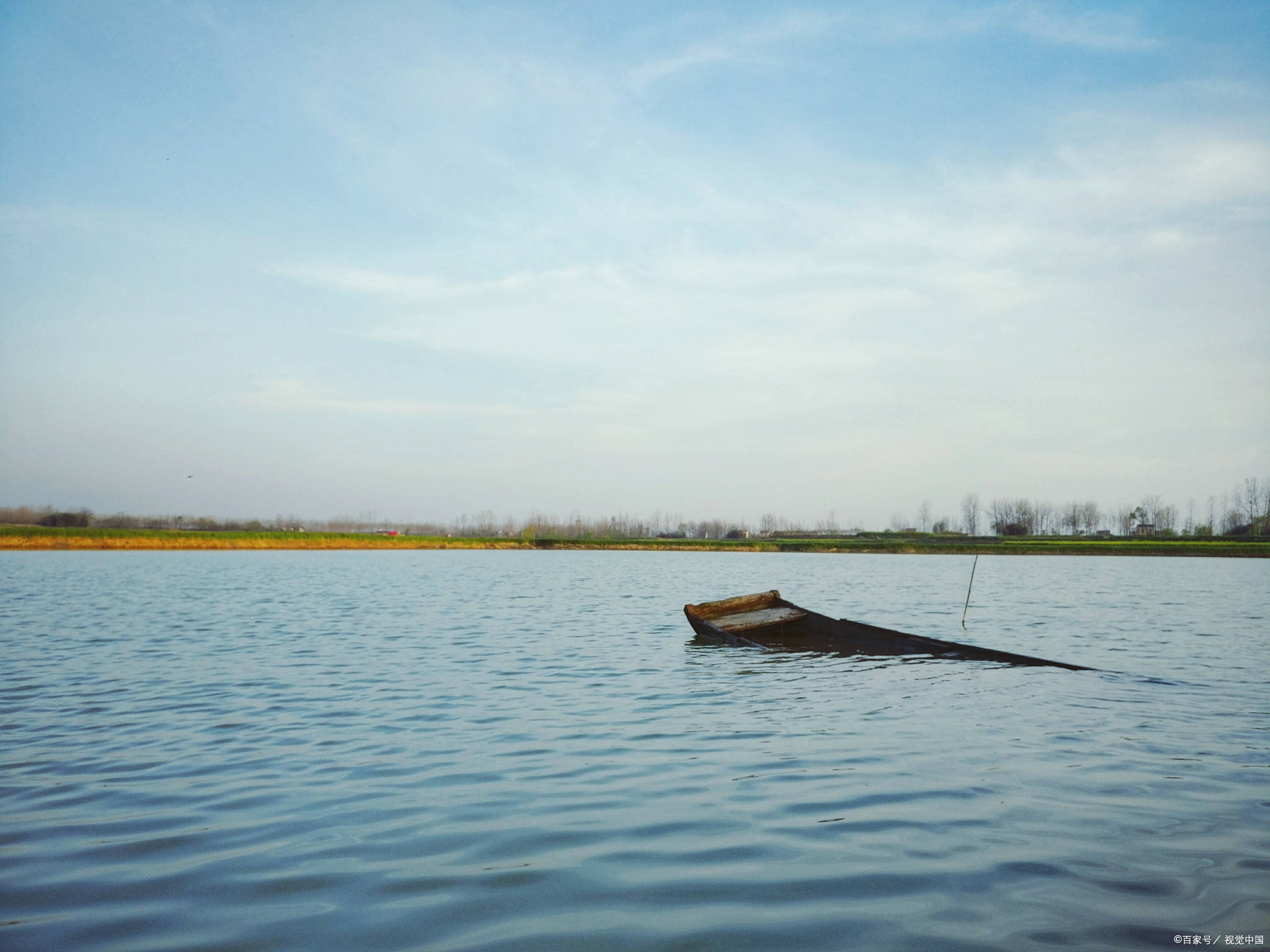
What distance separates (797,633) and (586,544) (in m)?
106

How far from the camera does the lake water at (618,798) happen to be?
4.60 metres

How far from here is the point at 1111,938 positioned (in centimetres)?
434

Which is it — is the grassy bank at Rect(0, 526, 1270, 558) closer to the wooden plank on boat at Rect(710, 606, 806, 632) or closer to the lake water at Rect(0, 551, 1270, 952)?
the wooden plank on boat at Rect(710, 606, 806, 632)

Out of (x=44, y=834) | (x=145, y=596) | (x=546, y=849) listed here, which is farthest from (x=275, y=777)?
(x=145, y=596)

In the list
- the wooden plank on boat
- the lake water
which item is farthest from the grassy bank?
the lake water

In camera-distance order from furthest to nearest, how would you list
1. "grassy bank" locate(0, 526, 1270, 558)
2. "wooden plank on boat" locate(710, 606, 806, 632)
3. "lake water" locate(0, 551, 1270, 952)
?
"grassy bank" locate(0, 526, 1270, 558) < "wooden plank on boat" locate(710, 606, 806, 632) < "lake water" locate(0, 551, 1270, 952)

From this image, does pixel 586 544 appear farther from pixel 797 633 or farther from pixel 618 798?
pixel 618 798

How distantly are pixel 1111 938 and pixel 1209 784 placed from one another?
4152 mm

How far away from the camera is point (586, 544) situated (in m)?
124

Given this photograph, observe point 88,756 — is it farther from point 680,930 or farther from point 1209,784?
point 1209,784

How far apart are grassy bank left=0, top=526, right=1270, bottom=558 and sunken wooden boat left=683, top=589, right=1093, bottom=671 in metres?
61.3

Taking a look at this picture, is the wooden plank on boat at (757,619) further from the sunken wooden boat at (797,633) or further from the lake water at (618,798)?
the lake water at (618,798)

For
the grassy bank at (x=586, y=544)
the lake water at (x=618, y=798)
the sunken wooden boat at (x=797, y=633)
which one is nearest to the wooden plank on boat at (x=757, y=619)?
the sunken wooden boat at (x=797, y=633)

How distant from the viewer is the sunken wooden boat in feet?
52.0
